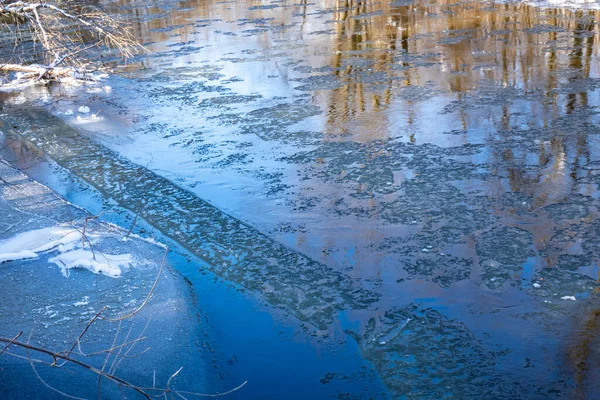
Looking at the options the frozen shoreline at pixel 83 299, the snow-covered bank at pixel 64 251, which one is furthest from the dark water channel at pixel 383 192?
the snow-covered bank at pixel 64 251

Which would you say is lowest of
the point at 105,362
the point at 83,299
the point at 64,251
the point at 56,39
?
the point at 83,299

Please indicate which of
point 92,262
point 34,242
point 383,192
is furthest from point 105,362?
point 383,192

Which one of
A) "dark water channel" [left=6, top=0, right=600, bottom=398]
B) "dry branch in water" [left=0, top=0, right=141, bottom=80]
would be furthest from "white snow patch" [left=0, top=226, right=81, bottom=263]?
"dry branch in water" [left=0, top=0, right=141, bottom=80]

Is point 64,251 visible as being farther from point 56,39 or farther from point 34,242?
point 56,39

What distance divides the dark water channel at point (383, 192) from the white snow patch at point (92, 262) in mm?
526

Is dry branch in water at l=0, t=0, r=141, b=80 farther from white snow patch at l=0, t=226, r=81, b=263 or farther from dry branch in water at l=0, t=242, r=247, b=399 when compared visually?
dry branch in water at l=0, t=242, r=247, b=399

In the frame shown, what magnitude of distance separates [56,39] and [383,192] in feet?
29.1

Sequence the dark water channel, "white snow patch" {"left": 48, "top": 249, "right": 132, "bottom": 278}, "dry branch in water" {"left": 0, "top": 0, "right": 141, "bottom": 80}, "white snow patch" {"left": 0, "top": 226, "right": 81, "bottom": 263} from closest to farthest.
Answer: the dark water channel < "white snow patch" {"left": 48, "top": 249, "right": 132, "bottom": 278} < "white snow patch" {"left": 0, "top": 226, "right": 81, "bottom": 263} < "dry branch in water" {"left": 0, "top": 0, "right": 141, "bottom": 80}

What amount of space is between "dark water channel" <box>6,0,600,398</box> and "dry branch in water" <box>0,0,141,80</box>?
0.85m

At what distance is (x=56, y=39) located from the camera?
12461 mm

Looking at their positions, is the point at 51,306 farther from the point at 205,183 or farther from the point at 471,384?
the point at 471,384

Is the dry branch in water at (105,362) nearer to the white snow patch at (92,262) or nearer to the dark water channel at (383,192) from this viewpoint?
the dark water channel at (383,192)

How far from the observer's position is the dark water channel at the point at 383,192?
3982 millimetres

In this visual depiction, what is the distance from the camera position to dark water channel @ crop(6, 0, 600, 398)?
3982 mm
